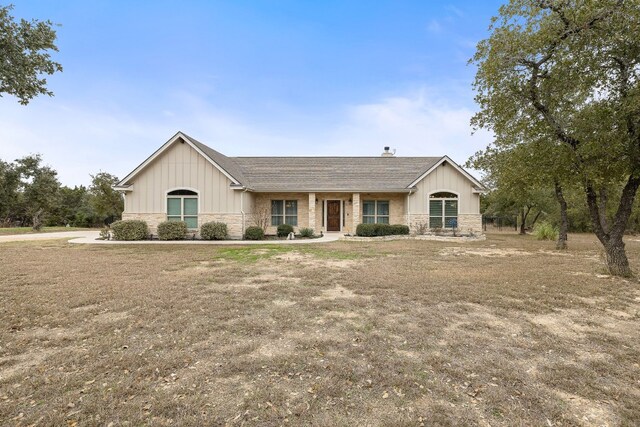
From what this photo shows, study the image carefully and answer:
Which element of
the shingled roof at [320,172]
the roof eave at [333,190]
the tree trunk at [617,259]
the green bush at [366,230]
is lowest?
the tree trunk at [617,259]

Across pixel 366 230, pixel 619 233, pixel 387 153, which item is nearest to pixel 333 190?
pixel 366 230

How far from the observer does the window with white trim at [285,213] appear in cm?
2077

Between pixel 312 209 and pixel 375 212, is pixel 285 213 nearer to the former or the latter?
pixel 312 209

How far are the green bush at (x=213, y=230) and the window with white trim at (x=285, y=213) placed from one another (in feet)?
14.1

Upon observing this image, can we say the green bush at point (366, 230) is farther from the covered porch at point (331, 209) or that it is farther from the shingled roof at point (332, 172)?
the shingled roof at point (332, 172)

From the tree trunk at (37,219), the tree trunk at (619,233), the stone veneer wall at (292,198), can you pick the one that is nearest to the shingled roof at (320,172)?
the stone veneer wall at (292,198)

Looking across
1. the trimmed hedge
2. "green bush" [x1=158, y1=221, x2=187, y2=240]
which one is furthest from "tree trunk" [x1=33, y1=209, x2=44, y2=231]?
the trimmed hedge

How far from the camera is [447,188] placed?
19922 millimetres

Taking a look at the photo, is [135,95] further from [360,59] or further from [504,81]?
[504,81]

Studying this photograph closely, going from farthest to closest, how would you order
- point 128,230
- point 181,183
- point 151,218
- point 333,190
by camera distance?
point 333,190, point 151,218, point 181,183, point 128,230

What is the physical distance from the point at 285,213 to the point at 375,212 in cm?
625

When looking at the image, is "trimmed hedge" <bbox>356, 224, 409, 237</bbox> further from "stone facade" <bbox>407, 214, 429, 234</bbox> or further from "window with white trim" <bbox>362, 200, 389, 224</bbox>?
"window with white trim" <bbox>362, 200, 389, 224</bbox>

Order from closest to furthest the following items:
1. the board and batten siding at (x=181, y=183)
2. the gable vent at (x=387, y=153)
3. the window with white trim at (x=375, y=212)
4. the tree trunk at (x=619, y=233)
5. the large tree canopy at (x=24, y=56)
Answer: the large tree canopy at (x=24, y=56)
the tree trunk at (x=619, y=233)
the board and batten siding at (x=181, y=183)
the window with white trim at (x=375, y=212)
the gable vent at (x=387, y=153)

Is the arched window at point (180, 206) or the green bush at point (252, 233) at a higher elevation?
the arched window at point (180, 206)
